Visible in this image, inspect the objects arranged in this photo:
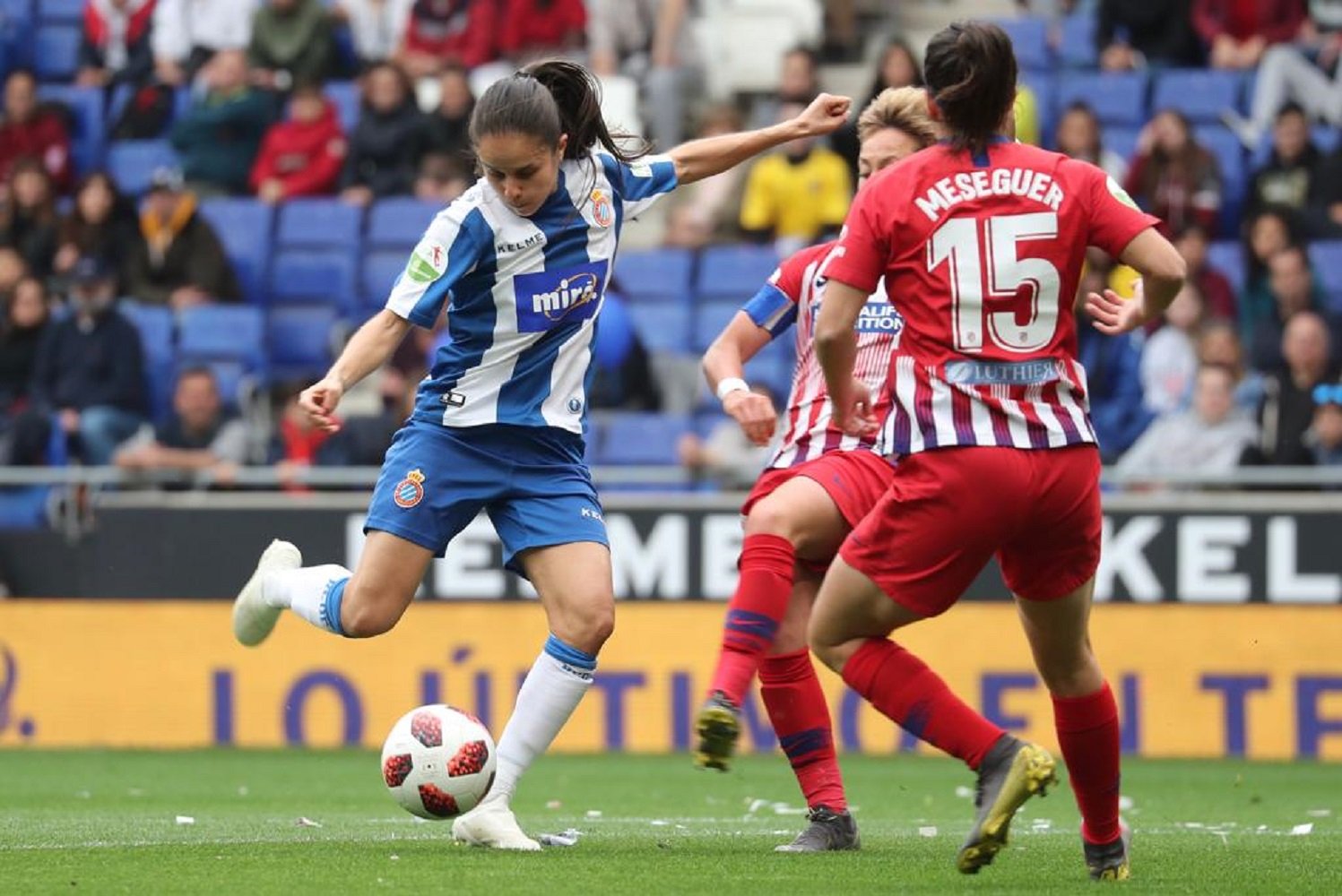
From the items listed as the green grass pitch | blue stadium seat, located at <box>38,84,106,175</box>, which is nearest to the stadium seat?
the green grass pitch

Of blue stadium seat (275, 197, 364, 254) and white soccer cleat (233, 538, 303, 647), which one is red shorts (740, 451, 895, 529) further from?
blue stadium seat (275, 197, 364, 254)

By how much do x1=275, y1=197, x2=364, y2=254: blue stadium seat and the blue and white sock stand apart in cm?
943

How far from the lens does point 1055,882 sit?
6.33 meters

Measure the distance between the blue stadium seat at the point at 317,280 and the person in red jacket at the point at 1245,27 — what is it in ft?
20.0

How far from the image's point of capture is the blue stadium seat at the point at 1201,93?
52.5 feet

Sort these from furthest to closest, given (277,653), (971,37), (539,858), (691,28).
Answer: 1. (691,28)
2. (277,653)
3. (539,858)
4. (971,37)

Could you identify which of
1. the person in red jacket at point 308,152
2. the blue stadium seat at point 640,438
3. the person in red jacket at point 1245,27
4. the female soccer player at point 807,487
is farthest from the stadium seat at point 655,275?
the female soccer player at point 807,487

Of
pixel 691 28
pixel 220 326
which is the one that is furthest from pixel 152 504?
pixel 691 28

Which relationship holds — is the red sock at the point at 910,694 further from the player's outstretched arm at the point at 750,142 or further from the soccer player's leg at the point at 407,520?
the player's outstretched arm at the point at 750,142

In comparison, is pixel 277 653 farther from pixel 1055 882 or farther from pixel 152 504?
pixel 1055 882

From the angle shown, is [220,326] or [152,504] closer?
[152,504]

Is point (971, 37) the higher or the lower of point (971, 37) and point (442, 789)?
the higher

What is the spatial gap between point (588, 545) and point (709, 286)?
8319 mm

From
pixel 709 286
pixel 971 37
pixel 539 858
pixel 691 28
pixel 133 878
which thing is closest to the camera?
pixel 971 37
